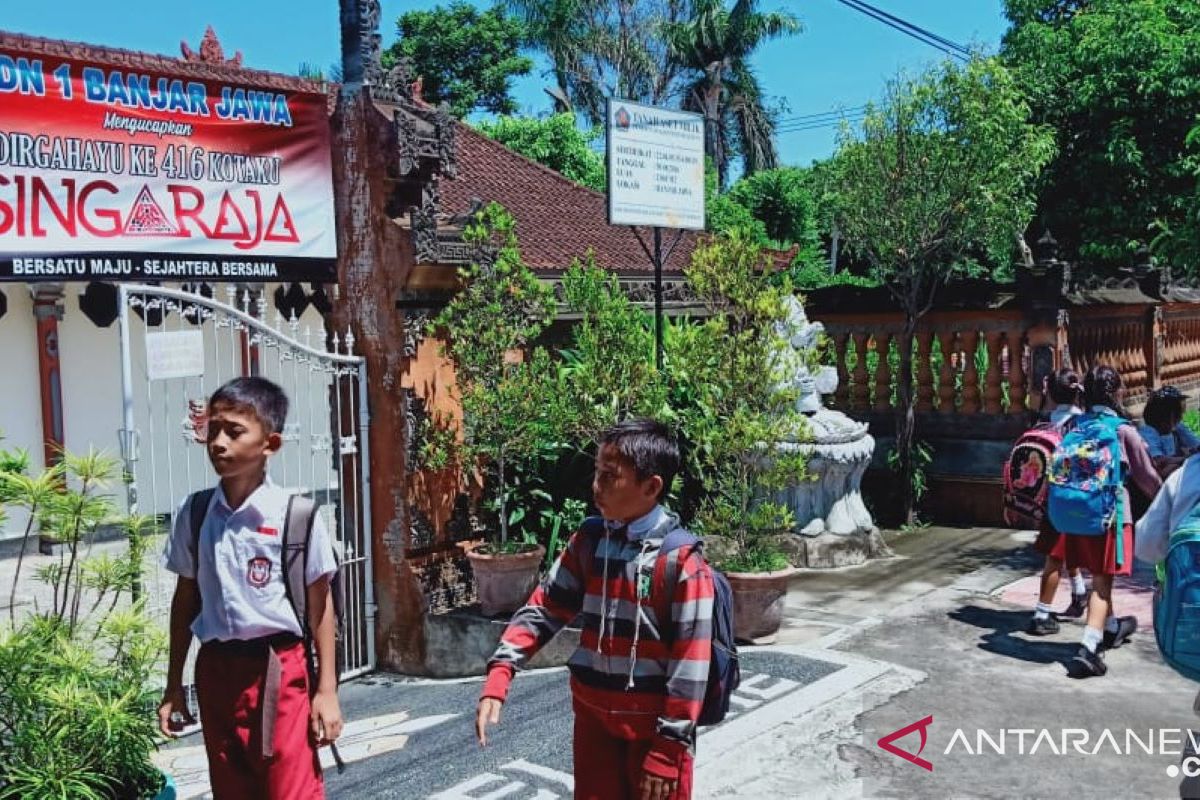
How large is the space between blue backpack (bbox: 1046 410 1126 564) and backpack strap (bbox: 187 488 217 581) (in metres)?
4.52

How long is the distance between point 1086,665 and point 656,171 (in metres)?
4.51

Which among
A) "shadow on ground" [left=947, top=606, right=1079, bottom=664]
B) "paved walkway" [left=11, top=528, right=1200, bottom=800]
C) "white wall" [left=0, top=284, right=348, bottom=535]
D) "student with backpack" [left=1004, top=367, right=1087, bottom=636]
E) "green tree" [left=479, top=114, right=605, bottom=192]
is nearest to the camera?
"paved walkway" [left=11, top=528, right=1200, bottom=800]

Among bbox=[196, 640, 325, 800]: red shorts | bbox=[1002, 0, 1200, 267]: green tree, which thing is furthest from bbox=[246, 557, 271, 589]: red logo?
bbox=[1002, 0, 1200, 267]: green tree

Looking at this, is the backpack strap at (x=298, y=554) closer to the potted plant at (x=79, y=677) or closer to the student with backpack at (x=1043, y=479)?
the potted plant at (x=79, y=677)

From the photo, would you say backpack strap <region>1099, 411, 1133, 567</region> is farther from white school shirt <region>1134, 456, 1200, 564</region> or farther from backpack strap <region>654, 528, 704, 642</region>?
backpack strap <region>654, 528, 704, 642</region>

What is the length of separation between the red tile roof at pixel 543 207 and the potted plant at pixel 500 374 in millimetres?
7077

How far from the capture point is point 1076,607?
6836 millimetres

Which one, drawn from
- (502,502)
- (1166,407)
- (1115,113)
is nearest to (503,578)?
(502,502)

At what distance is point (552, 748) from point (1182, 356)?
12.3 metres

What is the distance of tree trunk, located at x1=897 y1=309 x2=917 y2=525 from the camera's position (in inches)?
397

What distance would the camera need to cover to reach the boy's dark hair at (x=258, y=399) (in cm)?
326

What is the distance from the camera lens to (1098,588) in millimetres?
5801

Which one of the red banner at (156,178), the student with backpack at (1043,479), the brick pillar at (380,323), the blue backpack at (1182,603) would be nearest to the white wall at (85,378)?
the red banner at (156,178)

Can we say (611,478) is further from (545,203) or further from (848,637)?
(545,203)
